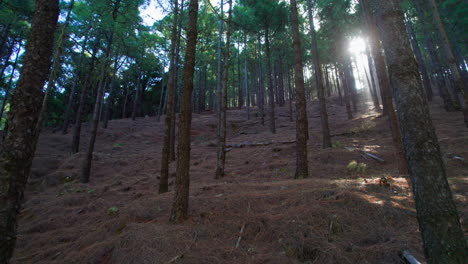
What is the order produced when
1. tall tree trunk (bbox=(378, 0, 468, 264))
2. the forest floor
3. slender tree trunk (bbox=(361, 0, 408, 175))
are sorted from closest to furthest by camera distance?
tall tree trunk (bbox=(378, 0, 468, 264))
the forest floor
slender tree trunk (bbox=(361, 0, 408, 175))

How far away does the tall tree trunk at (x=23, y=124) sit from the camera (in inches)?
127

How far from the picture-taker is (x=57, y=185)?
1248 centimetres

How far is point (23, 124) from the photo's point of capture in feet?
11.6

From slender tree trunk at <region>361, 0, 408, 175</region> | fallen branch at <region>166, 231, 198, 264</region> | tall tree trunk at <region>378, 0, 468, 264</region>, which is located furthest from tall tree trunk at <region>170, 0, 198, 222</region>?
slender tree trunk at <region>361, 0, 408, 175</region>

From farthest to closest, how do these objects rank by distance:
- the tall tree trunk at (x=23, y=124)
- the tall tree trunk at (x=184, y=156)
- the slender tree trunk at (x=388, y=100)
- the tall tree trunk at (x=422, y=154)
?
the slender tree trunk at (x=388, y=100) → the tall tree trunk at (x=184, y=156) → the tall tree trunk at (x=23, y=124) → the tall tree trunk at (x=422, y=154)

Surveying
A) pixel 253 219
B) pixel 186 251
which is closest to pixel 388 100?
pixel 253 219

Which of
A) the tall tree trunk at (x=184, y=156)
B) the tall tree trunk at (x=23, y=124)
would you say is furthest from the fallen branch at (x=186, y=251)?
the tall tree trunk at (x=23, y=124)

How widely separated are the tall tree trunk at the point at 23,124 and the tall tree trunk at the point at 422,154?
5.26 m

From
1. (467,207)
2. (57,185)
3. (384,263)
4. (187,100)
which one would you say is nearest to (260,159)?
(187,100)

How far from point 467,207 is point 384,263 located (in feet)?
8.76

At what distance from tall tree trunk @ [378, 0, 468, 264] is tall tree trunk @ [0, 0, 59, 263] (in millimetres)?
5264

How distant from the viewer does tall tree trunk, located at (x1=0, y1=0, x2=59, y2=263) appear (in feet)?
10.6

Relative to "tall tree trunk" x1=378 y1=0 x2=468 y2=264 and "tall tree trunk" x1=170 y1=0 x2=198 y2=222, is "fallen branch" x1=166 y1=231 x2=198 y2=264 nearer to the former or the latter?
"tall tree trunk" x1=170 y1=0 x2=198 y2=222

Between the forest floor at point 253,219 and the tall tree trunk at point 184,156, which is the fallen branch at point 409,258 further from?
the tall tree trunk at point 184,156
